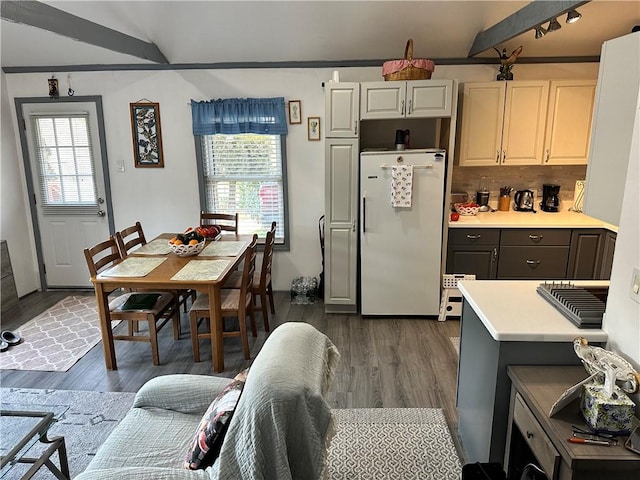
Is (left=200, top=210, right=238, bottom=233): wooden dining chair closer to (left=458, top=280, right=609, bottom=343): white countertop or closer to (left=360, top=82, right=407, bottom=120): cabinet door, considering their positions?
(left=360, top=82, right=407, bottom=120): cabinet door

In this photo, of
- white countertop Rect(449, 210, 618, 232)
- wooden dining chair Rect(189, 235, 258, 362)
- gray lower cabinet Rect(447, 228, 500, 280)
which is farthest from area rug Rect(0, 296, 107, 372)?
white countertop Rect(449, 210, 618, 232)

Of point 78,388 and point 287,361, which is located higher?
point 287,361

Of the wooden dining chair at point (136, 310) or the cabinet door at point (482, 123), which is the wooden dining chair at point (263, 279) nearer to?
the wooden dining chair at point (136, 310)

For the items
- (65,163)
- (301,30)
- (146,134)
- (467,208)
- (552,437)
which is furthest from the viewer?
(65,163)

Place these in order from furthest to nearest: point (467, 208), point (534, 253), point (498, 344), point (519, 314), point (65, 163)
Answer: point (65, 163) → point (467, 208) → point (534, 253) → point (519, 314) → point (498, 344)

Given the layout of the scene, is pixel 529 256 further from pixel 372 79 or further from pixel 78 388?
pixel 78 388

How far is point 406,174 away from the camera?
3648 mm

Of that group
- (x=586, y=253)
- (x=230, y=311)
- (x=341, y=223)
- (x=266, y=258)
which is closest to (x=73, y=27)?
(x=266, y=258)

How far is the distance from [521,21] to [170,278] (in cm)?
297

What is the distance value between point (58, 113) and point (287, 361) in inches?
172

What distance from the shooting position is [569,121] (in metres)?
3.91

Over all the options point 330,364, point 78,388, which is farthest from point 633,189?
point 78,388

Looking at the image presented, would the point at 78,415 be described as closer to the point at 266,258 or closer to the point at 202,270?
the point at 202,270

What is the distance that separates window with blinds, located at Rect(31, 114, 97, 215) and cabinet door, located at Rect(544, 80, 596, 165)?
4.55 m
